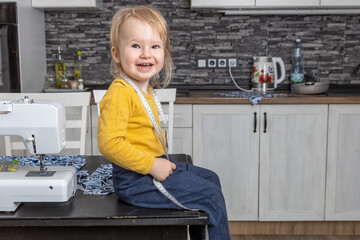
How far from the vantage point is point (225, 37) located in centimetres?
324

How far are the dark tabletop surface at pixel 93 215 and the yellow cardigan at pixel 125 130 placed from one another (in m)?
0.12

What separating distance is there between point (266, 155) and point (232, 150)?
0.21 m

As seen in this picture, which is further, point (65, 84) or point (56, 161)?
point (65, 84)

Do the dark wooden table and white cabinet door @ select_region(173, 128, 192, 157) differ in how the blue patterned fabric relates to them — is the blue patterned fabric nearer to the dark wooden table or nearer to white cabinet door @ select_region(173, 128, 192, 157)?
the dark wooden table

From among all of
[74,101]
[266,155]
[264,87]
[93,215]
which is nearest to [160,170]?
[93,215]

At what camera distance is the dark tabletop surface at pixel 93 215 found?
105cm

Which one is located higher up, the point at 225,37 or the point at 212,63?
the point at 225,37

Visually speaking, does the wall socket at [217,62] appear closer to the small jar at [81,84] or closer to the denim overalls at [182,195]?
the small jar at [81,84]

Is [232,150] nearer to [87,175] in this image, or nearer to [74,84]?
[74,84]

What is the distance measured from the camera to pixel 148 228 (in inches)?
42.9

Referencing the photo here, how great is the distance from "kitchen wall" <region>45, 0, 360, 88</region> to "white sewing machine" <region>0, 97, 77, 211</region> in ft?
7.00

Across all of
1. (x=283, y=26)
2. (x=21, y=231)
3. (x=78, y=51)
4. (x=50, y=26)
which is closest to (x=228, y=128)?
(x=283, y=26)

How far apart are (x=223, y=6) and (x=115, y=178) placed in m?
1.96

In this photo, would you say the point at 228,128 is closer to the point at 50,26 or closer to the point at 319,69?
the point at 319,69
